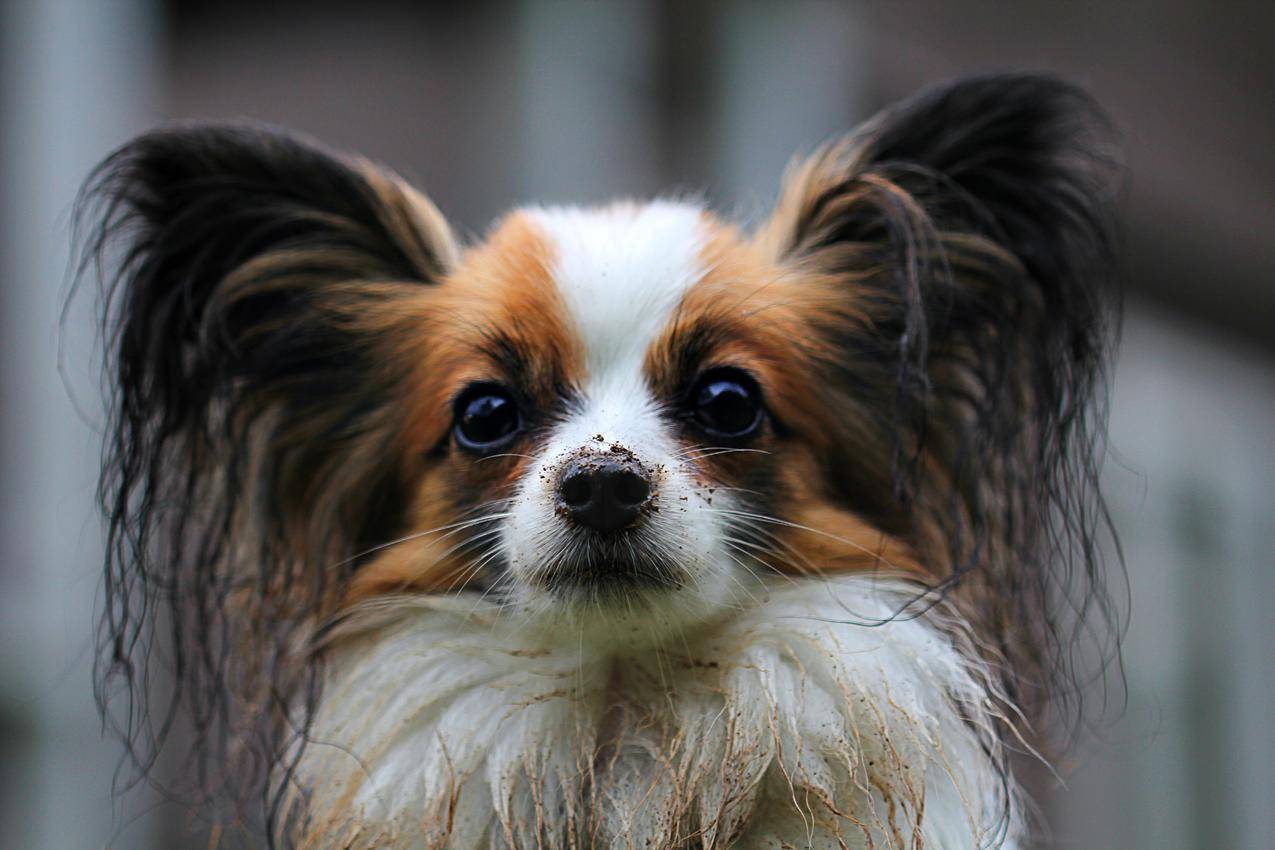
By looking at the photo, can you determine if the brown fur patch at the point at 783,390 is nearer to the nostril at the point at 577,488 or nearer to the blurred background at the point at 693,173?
the nostril at the point at 577,488

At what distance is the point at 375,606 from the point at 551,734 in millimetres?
369

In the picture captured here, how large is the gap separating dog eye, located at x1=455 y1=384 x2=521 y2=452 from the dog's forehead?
14cm

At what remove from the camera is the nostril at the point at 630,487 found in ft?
5.32

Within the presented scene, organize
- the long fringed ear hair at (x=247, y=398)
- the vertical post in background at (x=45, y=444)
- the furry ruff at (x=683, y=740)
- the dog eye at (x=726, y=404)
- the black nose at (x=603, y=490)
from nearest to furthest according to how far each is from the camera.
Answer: the black nose at (x=603, y=490) < the furry ruff at (x=683, y=740) < the dog eye at (x=726, y=404) < the long fringed ear hair at (x=247, y=398) < the vertical post in background at (x=45, y=444)

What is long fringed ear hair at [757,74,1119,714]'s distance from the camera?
1892 millimetres

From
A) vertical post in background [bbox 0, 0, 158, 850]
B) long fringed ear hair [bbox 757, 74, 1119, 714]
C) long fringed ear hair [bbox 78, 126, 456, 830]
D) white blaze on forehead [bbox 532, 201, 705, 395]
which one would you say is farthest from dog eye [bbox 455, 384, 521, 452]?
vertical post in background [bbox 0, 0, 158, 850]

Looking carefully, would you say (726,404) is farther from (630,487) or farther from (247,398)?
(247,398)

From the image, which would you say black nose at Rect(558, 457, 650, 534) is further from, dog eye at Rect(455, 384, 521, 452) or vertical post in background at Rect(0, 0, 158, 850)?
vertical post in background at Rect(0, 0, 158, 850)

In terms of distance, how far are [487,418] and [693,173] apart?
301cm

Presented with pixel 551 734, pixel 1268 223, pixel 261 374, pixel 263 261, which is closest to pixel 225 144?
pixel 263 261

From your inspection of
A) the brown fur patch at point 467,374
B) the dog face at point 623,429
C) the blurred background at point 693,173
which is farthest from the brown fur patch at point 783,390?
the blurred background at point 693,173

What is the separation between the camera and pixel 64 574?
161 inches

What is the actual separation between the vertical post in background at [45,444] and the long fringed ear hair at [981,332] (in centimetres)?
289

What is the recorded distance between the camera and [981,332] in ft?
6.62
